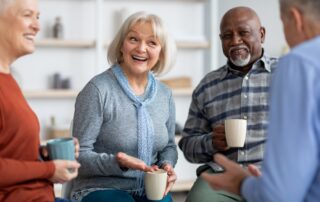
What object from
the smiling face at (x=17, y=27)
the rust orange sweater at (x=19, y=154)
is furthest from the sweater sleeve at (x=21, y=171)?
the smiling face at (x=17, y=27)

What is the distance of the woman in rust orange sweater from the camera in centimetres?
137

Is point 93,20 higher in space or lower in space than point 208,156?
higher

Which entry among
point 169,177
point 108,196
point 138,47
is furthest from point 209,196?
point 138,47

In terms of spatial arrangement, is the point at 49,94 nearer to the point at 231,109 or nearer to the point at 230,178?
the point at 231,109

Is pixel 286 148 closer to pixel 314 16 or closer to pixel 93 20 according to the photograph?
pixel 314 16

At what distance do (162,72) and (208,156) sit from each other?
0.44m

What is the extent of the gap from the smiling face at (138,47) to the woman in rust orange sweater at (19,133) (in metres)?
0.56

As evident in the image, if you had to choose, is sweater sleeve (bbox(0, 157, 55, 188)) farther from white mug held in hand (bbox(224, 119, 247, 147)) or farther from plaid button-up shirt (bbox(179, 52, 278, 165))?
plaid button-up shirt (bbox(179, 52, 278, 165))

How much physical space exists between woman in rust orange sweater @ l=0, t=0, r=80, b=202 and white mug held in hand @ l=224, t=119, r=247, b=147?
65 cm

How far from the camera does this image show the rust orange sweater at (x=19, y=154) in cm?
135

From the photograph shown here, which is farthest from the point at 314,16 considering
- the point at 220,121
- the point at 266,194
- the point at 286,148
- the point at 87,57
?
the point at 87,57

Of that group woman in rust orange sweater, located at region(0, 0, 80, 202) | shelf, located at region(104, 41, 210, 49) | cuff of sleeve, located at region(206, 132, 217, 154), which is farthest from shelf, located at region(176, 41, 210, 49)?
woman in rust orange sweater, located at region(0, 0, 80, 202)

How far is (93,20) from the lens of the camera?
12.6 ft

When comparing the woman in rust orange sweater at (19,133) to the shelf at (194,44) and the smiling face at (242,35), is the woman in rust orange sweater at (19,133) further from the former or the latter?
the shelf at (194,44)
